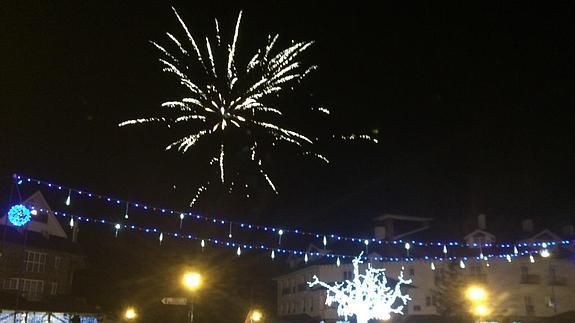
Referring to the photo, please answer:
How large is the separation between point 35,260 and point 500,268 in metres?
33.1

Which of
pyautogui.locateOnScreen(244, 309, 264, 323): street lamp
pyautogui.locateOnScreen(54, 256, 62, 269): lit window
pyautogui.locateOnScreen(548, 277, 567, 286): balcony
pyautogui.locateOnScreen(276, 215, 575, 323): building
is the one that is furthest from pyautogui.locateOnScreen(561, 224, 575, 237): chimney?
pyautogui.locateOnScreen(54, 256, 62, 269): lit window

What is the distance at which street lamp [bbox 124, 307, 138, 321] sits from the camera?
123ft

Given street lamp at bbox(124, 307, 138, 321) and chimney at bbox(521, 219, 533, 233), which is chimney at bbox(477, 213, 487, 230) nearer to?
chimney at bbox(521, 219, 533, 233)

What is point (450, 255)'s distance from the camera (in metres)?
45.8

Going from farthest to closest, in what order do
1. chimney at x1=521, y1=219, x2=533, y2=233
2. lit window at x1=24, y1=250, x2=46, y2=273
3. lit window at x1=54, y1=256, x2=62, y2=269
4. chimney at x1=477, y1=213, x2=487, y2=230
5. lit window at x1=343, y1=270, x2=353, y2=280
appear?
lit window at x1=343, y1=270, x2=353, y2=280 < chimney at x1=477, y1=213, x2=487, y2=230 < chimney at x1=521, y1=219, x2=533, y2=233 < lit window at x1=54, y1=256, x2=62, y2=269 < lit window at x1=24, y1=250, x2=46, y2=273

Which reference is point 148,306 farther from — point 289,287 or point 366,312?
point 289,287

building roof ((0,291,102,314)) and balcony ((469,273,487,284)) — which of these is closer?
building roof ((0,291,102,314))

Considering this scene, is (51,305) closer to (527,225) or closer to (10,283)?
(10,283)

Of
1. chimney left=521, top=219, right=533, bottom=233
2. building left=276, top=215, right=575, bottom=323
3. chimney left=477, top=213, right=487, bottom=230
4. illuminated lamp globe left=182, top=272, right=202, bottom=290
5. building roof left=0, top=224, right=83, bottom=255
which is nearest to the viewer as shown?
illuminated lamp globe left=182, top=272, right=202, bottom=290

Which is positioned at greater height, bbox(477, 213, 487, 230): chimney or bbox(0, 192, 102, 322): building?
bbox(477, 213, 487, 230): chimney

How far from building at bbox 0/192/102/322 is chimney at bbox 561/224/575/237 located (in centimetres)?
3410

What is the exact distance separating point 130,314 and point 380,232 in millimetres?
21367

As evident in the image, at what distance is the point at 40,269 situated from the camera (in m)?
40.2

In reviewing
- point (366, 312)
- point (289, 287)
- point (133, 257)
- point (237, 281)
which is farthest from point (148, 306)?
point (289, 287)
